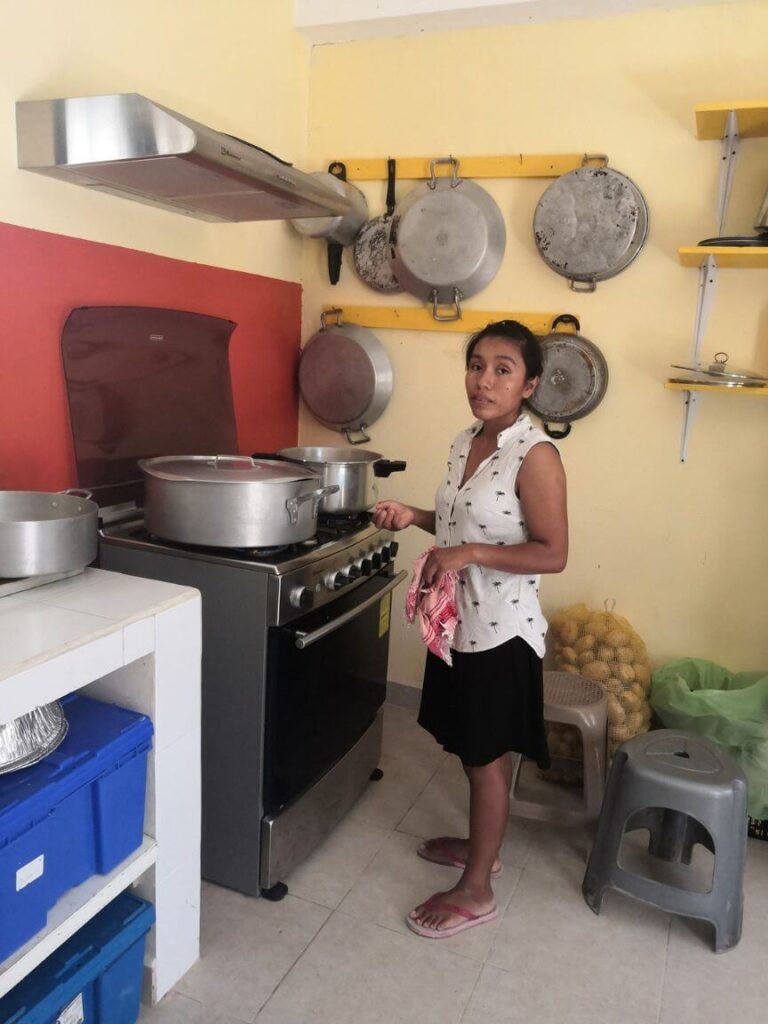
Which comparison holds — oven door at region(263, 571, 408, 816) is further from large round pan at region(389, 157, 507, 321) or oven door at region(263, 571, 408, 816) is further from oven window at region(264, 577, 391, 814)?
large round pan at region(389, 157, 507, 321)

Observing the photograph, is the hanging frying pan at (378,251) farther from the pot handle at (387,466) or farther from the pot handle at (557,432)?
the pot handle at (387,466)

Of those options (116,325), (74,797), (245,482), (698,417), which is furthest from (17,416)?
(698,417)

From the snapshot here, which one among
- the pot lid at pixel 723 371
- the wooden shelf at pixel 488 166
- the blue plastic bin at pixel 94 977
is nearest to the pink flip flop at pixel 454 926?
the blue plastic bin at pixel 94 977

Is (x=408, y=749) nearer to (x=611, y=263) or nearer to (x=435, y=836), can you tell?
(x=435, y=836)

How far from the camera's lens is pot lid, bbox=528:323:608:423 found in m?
2.14

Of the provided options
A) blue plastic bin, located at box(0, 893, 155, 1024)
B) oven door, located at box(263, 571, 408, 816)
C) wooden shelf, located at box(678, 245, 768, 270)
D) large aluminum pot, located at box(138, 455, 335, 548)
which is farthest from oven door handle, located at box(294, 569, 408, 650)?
wooden shelf, located at box(678, 245, 768, 270)

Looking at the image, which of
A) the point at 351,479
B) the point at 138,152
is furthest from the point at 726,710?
the point at 138,152

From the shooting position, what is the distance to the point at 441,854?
1831mm

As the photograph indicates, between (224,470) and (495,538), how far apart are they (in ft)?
1.93

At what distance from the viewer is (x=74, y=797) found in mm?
1143

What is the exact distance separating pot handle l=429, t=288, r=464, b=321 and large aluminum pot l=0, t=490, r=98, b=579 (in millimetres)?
1264

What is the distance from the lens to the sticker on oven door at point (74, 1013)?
1.17 meters

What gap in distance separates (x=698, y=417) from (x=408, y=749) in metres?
1.27

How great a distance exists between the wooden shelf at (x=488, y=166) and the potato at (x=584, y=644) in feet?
4.22
